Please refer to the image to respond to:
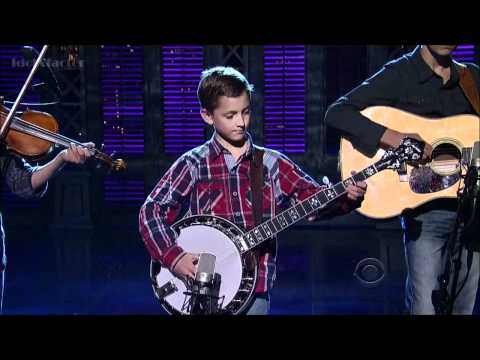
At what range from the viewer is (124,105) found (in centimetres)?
859

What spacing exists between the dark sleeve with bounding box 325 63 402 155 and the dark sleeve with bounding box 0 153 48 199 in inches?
74.2

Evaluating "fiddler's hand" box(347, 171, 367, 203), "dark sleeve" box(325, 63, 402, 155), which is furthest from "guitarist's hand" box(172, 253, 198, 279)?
"dark sleeve" box(325, 63, 402, 155)

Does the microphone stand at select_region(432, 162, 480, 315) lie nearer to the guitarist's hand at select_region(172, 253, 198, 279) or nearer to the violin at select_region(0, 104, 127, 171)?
the guitarist's hand at select_region(172, 253, 198, 279)

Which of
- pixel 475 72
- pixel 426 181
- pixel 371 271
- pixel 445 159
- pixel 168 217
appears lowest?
pixel 371 271

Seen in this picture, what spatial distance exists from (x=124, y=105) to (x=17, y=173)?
12.3 ft

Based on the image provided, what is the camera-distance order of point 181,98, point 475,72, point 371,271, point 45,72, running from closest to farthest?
point 475,72 → point 371,271 → point 45,72 → point 181,98

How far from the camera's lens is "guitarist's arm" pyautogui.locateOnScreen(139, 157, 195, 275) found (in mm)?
4797

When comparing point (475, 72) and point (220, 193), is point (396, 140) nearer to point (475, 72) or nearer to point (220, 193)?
point (475, 72)

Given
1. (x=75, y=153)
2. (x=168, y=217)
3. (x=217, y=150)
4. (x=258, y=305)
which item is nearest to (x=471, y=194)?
(x=258, y=305)

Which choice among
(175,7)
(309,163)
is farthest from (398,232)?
(175,7)

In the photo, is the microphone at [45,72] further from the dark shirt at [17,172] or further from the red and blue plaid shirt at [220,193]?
the red and blue plaid shirt at [220,193]

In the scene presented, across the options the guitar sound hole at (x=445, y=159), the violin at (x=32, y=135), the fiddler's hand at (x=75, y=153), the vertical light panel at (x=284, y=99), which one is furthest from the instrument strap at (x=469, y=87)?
the vertical light panel at (x=284, y=99)

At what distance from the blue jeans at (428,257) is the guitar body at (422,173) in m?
0.11

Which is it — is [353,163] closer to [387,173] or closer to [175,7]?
[387,173]
